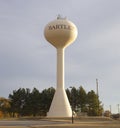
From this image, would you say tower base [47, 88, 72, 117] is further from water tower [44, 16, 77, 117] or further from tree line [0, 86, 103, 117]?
tree line [0, 86, 103, 117]

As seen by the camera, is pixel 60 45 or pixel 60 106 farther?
pixel 60 45

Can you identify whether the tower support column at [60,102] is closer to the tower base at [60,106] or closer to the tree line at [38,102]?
the tower base at [60,106]

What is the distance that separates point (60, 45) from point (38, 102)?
25.4m

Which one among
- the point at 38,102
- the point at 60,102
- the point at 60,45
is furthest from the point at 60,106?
the point at 38,102

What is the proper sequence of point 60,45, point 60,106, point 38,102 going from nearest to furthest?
point 60,106
point 60,45
point 38,102

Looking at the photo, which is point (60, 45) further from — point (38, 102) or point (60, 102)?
point (38, 102)

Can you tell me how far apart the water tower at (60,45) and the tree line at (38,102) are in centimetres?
2291

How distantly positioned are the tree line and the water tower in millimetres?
22911

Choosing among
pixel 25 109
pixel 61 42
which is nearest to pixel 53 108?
pixel 61 42

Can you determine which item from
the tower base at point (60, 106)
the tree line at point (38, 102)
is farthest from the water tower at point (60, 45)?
the tree line at point (38, 102)

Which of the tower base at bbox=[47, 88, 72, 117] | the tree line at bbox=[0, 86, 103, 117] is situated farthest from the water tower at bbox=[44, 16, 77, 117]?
the tree line at bbox=[0, 86, 103, 117]

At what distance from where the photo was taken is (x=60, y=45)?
201 feet

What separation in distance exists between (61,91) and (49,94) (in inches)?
1005

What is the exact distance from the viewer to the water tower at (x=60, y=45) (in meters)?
58.5
